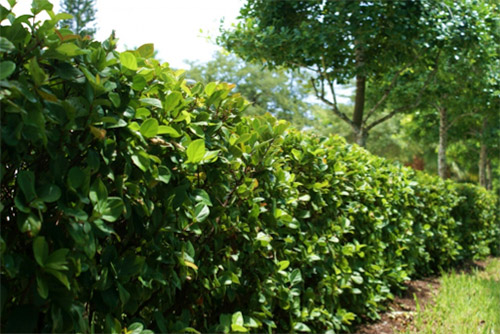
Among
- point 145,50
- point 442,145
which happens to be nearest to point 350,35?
point 145,50

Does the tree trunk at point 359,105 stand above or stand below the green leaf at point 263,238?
above

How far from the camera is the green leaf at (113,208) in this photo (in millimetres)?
1453

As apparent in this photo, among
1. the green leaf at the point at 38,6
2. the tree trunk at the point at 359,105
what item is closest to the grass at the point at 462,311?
the green leaf at the point at 38,6

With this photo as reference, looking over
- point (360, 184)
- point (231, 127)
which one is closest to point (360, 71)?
point (360, 184)

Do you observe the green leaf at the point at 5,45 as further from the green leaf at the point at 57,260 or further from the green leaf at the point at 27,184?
the green leaf at the point at 57,260

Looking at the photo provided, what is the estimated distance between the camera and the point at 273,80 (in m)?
41.3

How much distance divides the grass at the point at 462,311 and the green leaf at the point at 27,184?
3.30 meters

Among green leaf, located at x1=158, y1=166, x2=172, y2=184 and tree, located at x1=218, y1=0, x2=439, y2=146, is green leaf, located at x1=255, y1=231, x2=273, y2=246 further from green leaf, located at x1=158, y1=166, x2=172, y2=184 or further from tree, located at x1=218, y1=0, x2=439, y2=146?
tree, located at x1=218, y1=0, x2=439, y2=146

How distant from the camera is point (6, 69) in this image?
1.25 meters

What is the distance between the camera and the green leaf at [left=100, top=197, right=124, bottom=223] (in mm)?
1453

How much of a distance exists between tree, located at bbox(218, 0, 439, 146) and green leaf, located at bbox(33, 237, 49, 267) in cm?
583

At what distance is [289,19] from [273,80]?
34348 mm

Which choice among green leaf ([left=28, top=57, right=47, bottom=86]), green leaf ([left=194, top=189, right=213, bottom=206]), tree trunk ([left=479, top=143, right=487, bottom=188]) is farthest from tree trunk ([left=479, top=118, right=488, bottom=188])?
green leaf ([left=28, top=57, right=47, bottom=86])

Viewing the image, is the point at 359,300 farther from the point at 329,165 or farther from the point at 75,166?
the point at 75,166
